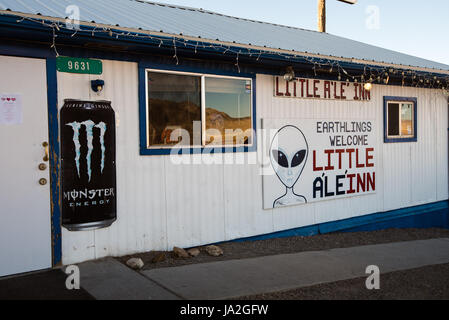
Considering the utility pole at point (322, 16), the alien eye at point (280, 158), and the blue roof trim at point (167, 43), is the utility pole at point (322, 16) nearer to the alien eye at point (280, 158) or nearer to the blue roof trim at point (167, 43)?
the blue roof trim at point (167, 43)

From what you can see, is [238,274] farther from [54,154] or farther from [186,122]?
[54,154]

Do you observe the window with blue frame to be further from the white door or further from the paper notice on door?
the paper notice on door

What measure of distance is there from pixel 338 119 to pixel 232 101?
7.99ft

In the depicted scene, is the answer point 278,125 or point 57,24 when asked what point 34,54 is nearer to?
point 57,24

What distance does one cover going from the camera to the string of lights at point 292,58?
17.0 feet

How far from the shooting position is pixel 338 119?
850cm

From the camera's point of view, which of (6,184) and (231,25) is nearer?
(6,184)

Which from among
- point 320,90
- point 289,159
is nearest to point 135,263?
point 289,159

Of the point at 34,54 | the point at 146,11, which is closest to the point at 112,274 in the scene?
the point at 34,54

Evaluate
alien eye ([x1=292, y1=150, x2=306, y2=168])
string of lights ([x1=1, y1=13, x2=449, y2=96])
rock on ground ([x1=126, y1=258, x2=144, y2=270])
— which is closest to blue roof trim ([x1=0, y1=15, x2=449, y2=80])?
string of lights ([x1=1, y1=13, x2=449, y2=96])

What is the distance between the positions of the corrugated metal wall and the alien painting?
0.69 ft

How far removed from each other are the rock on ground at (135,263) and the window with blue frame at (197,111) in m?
1.47

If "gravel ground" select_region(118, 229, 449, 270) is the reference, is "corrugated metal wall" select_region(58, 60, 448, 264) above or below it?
above

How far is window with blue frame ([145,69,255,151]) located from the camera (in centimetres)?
625
